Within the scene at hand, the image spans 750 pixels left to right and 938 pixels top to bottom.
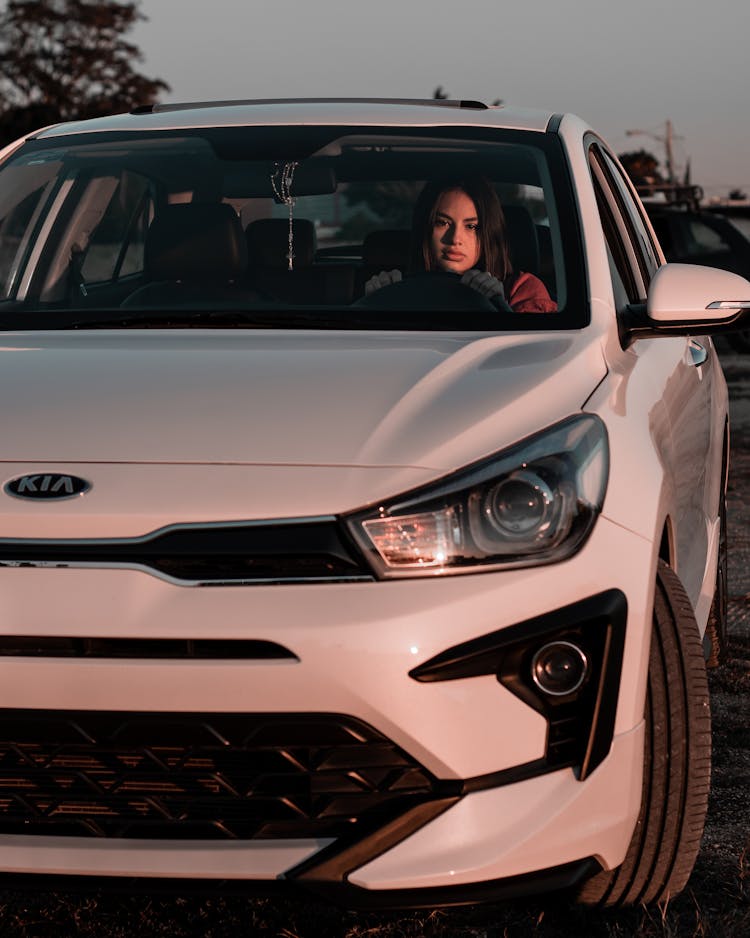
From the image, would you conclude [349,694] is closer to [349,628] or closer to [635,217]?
[349,628]

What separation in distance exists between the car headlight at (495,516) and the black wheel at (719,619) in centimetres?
212

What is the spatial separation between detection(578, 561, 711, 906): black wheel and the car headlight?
1.14 ft

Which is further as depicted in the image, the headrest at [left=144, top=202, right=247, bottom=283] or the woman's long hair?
the woman's long hair

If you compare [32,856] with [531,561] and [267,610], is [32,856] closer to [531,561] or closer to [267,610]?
[267,610]

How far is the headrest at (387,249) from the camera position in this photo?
4145 mm

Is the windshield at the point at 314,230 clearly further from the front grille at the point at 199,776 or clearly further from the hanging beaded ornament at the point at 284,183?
the front grille at the point at 199,776

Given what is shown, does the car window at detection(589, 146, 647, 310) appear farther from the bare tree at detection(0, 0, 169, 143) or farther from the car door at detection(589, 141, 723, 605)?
the bare tree at detection(0, 0, 169, 143)

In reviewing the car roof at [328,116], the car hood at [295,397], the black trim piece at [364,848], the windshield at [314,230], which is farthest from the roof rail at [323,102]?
the black trim piece at [364,848]

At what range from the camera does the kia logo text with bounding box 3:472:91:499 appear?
2.66m

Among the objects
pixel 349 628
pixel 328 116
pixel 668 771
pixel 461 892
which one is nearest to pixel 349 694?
pixel 349 628

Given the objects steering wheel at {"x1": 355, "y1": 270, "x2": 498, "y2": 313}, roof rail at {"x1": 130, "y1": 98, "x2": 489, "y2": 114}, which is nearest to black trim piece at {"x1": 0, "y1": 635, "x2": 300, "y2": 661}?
steering wheel at {"x1": 355, "y1": 270, "x2": 498, "y2": 313}

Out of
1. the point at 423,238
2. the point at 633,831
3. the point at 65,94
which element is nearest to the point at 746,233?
the point at 423,238

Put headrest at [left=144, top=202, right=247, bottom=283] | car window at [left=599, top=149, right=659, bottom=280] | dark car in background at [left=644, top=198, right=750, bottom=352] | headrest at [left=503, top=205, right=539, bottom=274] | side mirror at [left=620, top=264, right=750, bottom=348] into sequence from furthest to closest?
1. dark car in background at [left=644, top=198, right=750, bottom=352]
2. car window at [left=599, top=149, right=659, bottom=280]
3. headrest at [left=503, top=205, right=539, bottom=274]
4. headrest at [left=144, top=202, right=247, bottom=283]
5. side mirror at [left=620, top=264, right=750, bottom=348]

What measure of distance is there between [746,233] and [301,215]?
481 inches
